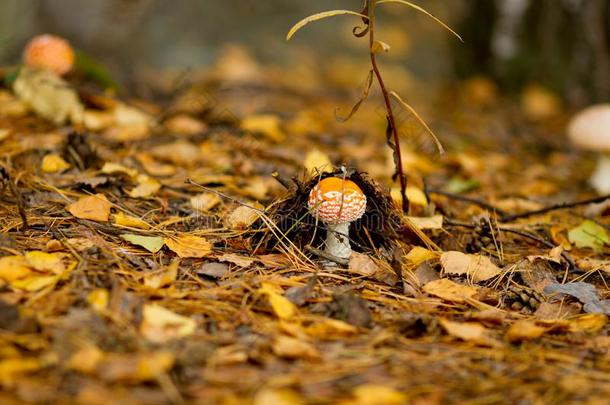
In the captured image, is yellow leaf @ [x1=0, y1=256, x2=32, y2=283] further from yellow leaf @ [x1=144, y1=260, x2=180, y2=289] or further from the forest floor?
yellow leaf @ [x1=144, y1=260, x2=180, y2=289]

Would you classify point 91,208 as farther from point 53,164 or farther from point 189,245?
point 53,164

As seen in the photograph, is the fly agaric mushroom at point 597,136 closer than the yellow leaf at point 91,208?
No

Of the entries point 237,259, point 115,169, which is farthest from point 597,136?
point 115,169

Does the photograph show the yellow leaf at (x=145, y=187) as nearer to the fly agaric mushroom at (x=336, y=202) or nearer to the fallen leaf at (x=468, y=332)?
the fly agaric mushroom at (x=336, y=202)

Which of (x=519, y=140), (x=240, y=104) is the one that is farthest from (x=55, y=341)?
(x=519, y=140)

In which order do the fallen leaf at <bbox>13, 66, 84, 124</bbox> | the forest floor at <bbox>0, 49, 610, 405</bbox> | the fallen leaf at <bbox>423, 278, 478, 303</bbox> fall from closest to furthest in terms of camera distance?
the forest floor at <bbox>0, 49, 610, 405</bbox>
the fallen leaf at <bbox>423, 278, 478, 303</bbox>
the fallen leaf at <bbox>13, 66, 84, 124</bbox>

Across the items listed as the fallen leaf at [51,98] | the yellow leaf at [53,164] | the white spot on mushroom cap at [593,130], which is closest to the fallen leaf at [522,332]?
the yellow leaf at [53,164]

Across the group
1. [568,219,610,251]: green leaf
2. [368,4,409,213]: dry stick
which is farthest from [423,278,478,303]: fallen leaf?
[568,219,610,251]: green leaf

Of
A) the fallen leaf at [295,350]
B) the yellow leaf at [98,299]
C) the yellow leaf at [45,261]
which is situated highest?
the fallen leaf at [295,350]
